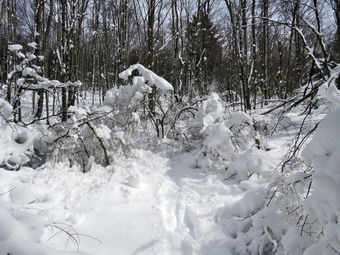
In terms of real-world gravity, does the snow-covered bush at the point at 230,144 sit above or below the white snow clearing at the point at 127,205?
above

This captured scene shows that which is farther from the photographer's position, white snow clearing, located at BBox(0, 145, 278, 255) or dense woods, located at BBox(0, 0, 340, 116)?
dense woods, located at BBox(0, 0, 340, 116)

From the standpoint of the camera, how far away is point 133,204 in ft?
12.1

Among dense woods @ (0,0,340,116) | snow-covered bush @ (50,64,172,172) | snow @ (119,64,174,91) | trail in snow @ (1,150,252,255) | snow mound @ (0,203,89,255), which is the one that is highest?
dense woods @ (0,0,340,116)

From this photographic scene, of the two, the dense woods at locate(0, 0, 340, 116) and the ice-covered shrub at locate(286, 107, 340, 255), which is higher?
the dense woods at locate(0, 0, 340, 116)

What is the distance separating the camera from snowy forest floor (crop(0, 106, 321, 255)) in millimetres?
2789

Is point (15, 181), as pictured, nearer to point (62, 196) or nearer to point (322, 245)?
point (62, 196)

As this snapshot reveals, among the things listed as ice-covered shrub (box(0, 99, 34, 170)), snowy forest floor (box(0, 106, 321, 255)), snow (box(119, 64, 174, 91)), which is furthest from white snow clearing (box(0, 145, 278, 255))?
snow (box(119, 64, 174, 91))

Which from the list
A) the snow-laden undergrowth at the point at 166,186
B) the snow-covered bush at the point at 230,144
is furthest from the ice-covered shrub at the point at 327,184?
the snow-covered bush at the point at 230,144

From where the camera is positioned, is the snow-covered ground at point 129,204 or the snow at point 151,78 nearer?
the snow-covered ground at point 129,204

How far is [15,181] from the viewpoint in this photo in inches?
151

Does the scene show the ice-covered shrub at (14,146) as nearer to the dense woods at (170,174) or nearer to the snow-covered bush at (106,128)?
the dense woods at (170,174)

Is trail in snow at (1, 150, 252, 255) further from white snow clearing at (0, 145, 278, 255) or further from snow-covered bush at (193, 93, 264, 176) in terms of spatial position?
snow-covered bush at (193, 93, 264, 176)

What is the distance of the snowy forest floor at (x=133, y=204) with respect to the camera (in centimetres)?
279

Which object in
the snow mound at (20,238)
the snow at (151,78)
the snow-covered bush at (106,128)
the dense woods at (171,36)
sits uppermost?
the dense woods at (171,36)
